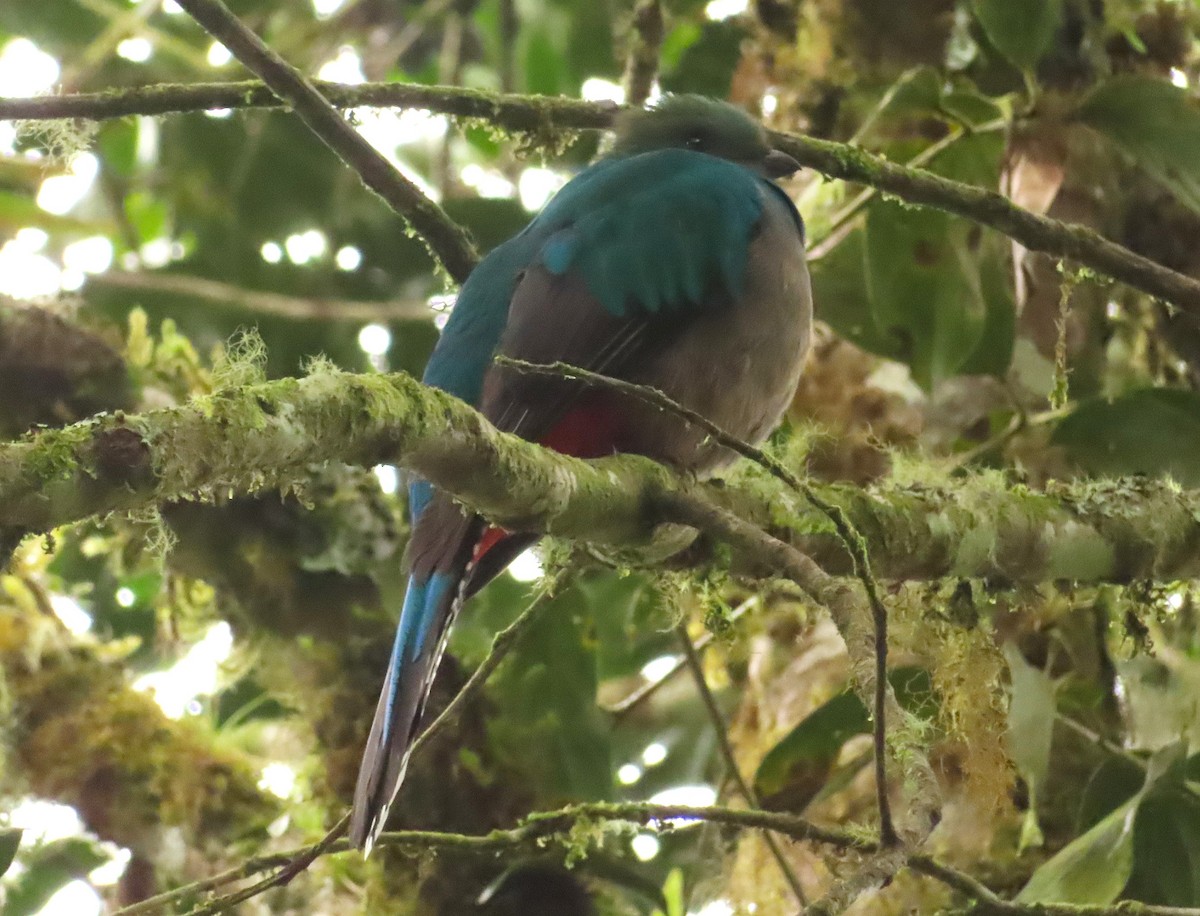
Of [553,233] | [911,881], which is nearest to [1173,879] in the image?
[911,881]

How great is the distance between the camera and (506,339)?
2686 millimetres

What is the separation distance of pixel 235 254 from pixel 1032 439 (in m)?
2.32

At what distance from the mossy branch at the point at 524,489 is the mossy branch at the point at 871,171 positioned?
1.30 ft

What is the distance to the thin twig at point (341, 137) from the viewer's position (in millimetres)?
1990

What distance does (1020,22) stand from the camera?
304cm

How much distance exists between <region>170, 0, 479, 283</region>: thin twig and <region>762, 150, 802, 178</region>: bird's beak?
92 cm

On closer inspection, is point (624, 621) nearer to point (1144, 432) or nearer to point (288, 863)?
point (1144, 432)

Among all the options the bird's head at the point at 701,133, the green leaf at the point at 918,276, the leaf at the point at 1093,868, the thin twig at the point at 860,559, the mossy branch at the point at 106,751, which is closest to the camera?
the thin twig at the point at 860,559

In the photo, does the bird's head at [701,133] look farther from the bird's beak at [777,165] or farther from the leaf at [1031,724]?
the leaf at [1031,724]

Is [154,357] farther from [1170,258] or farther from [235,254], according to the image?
[1170,258]

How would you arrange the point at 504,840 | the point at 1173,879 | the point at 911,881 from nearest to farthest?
the point at 504,840 → the point at 1173,879 → the point at 911,881

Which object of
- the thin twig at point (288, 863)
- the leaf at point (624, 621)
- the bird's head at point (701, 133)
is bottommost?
the thin twig at point (288, 863)

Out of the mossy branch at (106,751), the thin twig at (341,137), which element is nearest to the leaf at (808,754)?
the thin twig at (341,137)

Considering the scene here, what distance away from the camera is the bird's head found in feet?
11.3
